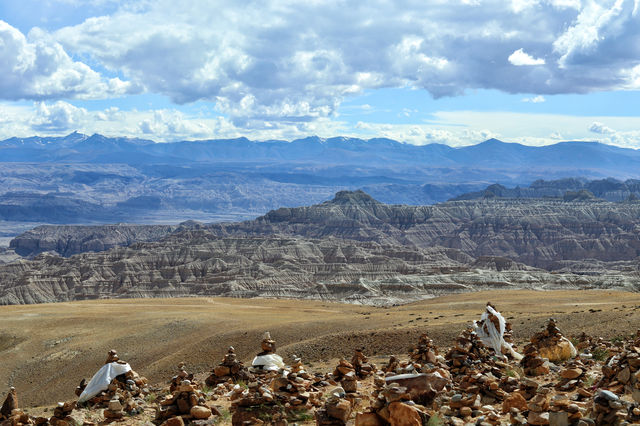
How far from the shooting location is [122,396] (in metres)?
20.7

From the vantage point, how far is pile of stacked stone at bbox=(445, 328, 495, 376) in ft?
69.0

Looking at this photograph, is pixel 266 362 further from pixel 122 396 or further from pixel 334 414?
pixel 334 414

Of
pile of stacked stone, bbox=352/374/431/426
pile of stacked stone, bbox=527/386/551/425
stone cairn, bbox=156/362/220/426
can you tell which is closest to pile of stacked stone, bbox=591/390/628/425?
pile of stacked stone, bbox=527/386/551/425

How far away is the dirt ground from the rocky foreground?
904 centimetres

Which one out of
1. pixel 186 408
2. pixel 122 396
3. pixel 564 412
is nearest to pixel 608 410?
pixel 564 412

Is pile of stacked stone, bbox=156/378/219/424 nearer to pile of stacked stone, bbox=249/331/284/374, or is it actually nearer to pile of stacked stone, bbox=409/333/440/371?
pile of stacked stone, bbox=249/331/284/374

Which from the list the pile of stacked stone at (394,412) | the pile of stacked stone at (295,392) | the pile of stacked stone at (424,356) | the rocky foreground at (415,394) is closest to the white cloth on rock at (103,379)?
the rocky foreground at (415,394)

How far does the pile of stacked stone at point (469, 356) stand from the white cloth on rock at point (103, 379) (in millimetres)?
11110

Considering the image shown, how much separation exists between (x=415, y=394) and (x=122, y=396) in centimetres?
989

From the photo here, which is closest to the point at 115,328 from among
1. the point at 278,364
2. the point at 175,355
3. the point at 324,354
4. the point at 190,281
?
the point at 175,355

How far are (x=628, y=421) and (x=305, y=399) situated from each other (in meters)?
8.00

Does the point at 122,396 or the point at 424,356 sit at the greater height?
the point at 424,356

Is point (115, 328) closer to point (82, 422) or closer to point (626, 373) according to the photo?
point (82, 422)

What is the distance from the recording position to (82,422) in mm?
17875
